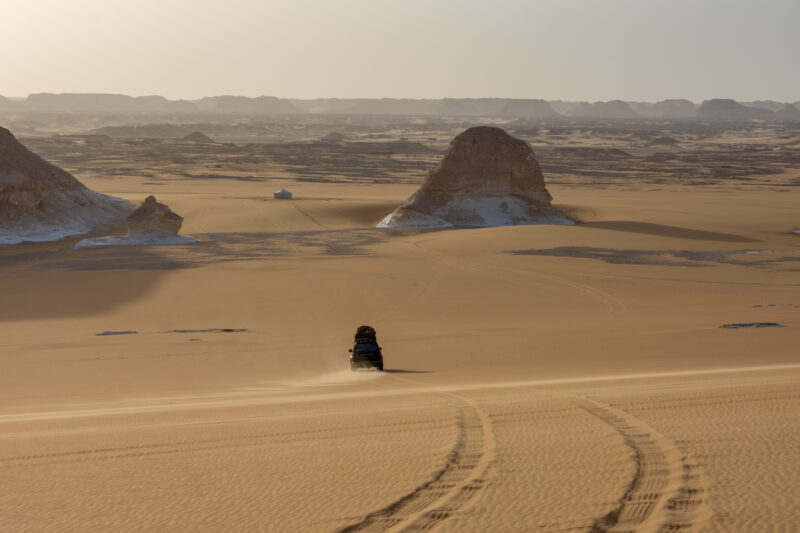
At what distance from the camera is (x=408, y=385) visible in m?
12.4

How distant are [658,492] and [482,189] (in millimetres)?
32973

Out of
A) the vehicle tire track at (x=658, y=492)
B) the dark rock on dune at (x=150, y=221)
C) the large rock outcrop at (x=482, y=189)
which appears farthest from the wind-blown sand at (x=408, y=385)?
the large rock outcrop at (x=482, y=189)

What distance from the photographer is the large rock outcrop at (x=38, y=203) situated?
112ft

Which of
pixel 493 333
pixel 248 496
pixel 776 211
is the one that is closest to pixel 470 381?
pixel 493 333

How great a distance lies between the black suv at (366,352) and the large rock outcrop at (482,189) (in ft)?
78.8

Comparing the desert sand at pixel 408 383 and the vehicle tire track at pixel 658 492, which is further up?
the vehicle tire track at pixel 658 492

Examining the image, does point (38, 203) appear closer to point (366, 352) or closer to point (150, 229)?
point (150, 229)

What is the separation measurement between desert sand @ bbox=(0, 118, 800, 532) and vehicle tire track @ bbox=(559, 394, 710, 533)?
0.08ft

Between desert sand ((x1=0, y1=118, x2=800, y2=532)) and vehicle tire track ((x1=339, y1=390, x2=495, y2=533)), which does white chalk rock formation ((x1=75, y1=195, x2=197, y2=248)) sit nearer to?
desert sand ((x1=0, y1=118, x2=800, y2=532))

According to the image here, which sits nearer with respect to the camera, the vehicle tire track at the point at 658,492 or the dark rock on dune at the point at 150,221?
the vehicle tire track at the point at 658,492

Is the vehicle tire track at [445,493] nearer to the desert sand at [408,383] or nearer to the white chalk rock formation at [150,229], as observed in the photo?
the desert sand at [408,383]

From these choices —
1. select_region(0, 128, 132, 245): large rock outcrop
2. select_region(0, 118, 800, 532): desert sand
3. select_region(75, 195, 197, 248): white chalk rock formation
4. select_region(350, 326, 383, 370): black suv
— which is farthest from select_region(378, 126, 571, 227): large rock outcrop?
select_region(350, 326, 383, 370): black suv

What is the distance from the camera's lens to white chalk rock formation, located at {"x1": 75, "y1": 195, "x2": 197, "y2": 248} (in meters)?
32.1

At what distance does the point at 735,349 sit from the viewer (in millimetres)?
15555
